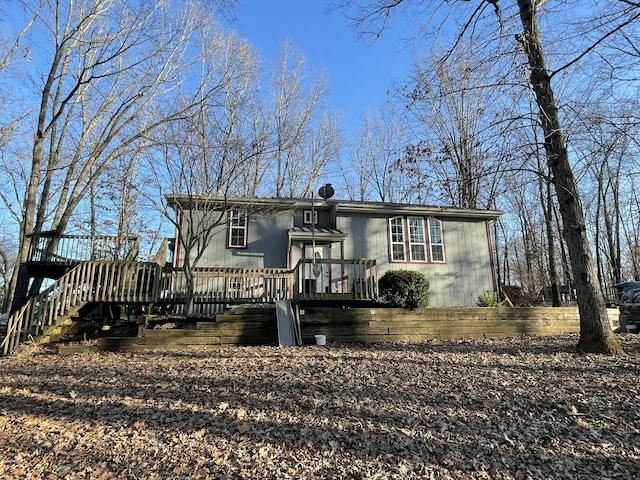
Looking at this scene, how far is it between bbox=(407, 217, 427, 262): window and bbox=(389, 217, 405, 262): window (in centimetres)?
33

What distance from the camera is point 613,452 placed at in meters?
3.18

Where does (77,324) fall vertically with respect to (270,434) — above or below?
above

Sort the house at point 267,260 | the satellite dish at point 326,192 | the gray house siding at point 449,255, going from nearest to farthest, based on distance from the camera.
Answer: the house at point 267,260, the satellite dish at point 326,192, the gray house siding at point 449,255

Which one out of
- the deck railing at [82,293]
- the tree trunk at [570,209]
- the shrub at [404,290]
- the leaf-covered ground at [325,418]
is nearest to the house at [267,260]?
the deck railing at [82,293]

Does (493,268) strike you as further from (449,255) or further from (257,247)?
A: (257,247)

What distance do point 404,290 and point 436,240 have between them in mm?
4688

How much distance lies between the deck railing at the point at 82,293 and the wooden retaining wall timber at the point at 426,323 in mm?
4351

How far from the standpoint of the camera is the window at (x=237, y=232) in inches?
490

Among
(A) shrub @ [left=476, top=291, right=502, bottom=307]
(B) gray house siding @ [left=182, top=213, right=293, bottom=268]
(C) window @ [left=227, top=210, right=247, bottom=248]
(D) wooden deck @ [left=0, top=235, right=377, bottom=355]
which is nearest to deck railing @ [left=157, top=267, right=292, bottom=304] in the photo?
(D) wooden deck @ [left=0, top=235, right=377, bottom=355]

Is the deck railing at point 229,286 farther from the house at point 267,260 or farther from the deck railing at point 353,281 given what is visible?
the deck railing at point 353,281

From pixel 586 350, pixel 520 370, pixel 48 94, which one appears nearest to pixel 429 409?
pixel 520 370

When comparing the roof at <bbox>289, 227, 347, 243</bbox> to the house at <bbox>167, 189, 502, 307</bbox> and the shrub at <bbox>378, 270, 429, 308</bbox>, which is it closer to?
A: the house at <bbox>167, 189, 502, 307</bbox>

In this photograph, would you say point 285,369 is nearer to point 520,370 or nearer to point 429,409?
point 429,409

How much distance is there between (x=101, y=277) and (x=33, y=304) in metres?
1.49
